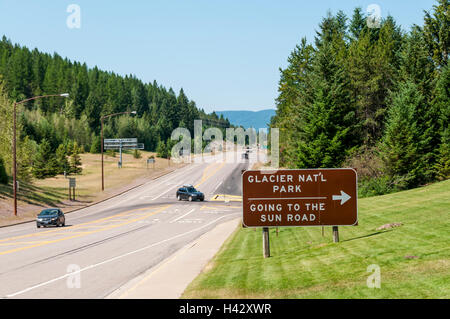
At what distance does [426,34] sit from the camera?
6519 cm

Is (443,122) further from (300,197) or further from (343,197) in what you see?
(300,197)

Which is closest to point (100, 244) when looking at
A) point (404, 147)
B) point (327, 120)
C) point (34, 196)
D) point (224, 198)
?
point (34, 196)

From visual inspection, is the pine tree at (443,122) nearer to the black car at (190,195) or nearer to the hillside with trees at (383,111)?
the hillside with trees at (383,111)

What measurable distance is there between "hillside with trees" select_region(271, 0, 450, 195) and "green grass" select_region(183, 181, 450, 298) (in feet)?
77.4

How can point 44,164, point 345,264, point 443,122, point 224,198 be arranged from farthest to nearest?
1. point 44,164
2. point 224,198
3. point 443,122
4. point 345,264

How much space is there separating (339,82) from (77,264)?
47430 mm

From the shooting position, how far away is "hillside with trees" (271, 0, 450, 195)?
1864 inches

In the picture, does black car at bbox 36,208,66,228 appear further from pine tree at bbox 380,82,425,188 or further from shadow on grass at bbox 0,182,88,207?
pine tree at bbox 380,82,425,188

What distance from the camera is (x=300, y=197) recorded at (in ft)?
63.2

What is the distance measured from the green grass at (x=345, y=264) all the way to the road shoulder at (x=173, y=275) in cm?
50

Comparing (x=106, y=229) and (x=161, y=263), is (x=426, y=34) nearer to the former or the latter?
(x=106, y=229)

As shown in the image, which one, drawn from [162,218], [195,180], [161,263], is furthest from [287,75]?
[161,263]

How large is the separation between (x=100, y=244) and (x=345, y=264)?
16574 millimetres

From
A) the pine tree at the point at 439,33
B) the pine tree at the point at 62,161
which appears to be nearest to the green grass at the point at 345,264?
the pine tree at the point at 439,33
